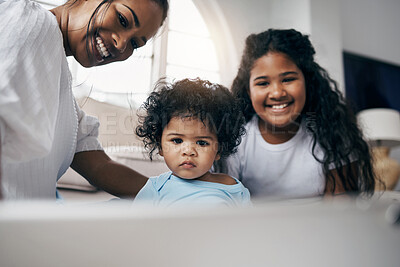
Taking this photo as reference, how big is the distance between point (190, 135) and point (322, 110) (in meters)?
0.23

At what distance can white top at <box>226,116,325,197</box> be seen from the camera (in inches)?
18.1

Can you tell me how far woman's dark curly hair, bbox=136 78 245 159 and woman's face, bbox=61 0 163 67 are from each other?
6 cm

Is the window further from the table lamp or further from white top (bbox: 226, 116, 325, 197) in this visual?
the table lamp

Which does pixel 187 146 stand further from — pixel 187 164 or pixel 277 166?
pixel 277 166

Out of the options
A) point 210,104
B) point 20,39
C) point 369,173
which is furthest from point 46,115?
point 369,173

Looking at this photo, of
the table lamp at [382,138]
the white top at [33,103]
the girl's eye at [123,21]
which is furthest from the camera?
the table lamp at [382,138]

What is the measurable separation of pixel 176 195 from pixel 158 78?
145mm

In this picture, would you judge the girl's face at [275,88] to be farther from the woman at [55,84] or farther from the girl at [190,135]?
the woman at [55,84]

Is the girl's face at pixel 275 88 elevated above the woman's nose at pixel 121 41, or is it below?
below

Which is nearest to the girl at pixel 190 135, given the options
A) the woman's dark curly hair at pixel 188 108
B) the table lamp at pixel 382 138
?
the woman's dark curly hair at pixel 188 108

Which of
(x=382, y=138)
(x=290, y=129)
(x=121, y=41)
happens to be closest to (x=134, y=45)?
(x=121, y=41)

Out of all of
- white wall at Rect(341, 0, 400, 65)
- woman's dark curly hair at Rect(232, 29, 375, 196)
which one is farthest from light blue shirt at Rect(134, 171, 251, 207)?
white wall at Rect(341, 0, 400, 65)

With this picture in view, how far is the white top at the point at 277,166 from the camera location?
46 cm

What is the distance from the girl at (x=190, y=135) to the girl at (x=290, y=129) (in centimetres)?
3
